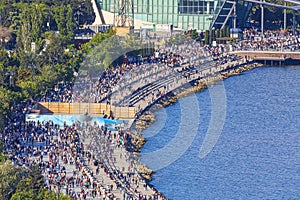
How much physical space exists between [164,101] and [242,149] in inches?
582

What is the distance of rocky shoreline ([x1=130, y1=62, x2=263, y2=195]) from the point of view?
206 ft

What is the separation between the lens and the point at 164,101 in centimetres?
8181

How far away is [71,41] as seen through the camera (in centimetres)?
9862

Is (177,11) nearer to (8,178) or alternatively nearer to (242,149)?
(242,149)

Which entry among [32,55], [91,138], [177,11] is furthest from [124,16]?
[91,138]

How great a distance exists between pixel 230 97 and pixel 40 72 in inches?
566

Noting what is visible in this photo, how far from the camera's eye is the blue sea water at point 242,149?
193ft

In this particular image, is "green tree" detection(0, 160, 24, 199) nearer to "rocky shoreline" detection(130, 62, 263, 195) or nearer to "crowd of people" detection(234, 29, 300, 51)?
"rocky shoreline" detection(130, 62, 263, 195)

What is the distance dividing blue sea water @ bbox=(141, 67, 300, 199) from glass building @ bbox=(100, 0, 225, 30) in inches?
670

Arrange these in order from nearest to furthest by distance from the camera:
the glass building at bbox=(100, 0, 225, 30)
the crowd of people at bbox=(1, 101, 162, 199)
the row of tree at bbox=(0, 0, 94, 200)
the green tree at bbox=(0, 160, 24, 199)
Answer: the green tree at bbox=(0, 160, 24, 199) < the row of tree at bbox=(0, 0, 94, 200) < the crowd of people at bbox=(1, 101, 162, 199) < the glass building at bbox=(100, 0, 225, 30)

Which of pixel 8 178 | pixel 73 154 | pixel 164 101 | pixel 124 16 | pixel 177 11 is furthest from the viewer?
pixel 177 11

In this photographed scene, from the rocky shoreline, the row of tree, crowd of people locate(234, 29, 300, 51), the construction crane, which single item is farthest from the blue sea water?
the construction crane

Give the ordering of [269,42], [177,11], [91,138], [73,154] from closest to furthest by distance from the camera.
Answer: [73,154] < [91,138] < [269,42] < [177,11]

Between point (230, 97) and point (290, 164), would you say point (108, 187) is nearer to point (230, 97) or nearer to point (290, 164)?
point (290, 164)
